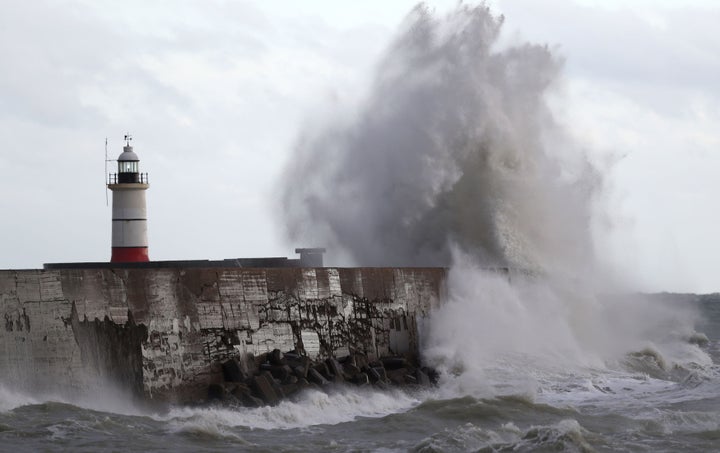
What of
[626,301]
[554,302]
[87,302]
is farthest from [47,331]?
[626,301]

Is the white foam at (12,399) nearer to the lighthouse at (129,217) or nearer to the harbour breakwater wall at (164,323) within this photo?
the harbour breakwater wall at (164,323)

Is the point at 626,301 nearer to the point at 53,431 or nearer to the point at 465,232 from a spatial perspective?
the point at 465,232

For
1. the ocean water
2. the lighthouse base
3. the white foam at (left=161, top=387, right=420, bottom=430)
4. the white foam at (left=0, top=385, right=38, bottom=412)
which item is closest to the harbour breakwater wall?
the white foam at (left=0, top=385, right=38, bottom=412)

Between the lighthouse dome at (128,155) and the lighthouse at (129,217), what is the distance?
0.54 ft

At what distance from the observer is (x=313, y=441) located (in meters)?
8.70

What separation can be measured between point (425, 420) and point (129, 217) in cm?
758

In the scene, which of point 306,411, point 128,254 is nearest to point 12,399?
point 306,411

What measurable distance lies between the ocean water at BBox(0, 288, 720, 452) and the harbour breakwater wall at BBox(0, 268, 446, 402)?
250mm

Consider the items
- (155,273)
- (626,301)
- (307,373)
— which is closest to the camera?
(155,273)

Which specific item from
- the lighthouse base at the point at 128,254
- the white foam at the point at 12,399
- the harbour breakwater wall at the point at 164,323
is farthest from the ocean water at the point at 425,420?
the lighthouse base at the point at 128,254

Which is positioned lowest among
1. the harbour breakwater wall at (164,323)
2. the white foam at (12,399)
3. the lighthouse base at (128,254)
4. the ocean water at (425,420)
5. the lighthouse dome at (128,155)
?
the ocean water at (425,420)

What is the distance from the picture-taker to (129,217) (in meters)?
16.0

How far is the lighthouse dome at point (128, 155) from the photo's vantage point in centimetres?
1642

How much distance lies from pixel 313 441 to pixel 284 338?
263cm
